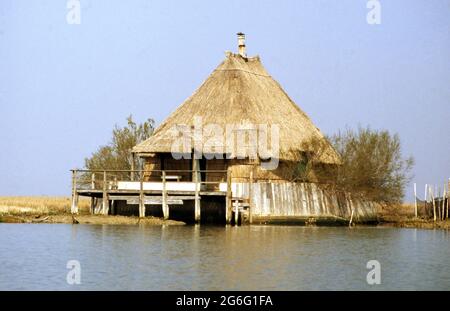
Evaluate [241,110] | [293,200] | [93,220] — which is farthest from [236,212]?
[241,110]

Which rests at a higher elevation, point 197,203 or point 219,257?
point 197,203

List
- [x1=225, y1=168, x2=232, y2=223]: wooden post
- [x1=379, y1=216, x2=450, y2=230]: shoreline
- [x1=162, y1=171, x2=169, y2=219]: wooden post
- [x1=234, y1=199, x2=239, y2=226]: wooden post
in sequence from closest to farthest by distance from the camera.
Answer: [x1=225, y1=168, x2=232, y2=223]: wooden post
[x1=234, y1=199, x2=239, y2=226]: wooden post
[x1=162, y1=171, x2=169, y2=219]: wooden post
[x1=379, y1=216, x2=450, y2=230]: shoreline

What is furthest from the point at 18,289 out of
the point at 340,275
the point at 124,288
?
the point at 340,275

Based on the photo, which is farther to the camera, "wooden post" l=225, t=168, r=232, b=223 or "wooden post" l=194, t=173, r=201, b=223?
"wooden post" l=194, t=173, r=201, b=223

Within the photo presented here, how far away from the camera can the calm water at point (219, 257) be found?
104 ft

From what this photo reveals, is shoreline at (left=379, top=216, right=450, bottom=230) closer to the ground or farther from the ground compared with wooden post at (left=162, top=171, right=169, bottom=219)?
closer to the ground

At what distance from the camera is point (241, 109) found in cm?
5800

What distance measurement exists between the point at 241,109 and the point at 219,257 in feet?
68.1

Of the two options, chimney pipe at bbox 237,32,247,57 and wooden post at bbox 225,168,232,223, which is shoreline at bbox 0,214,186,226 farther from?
chimney pipe at bbox 237,32,247,57

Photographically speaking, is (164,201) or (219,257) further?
(164,201)

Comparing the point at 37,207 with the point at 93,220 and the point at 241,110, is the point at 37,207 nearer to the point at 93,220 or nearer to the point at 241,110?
the point at 93,220

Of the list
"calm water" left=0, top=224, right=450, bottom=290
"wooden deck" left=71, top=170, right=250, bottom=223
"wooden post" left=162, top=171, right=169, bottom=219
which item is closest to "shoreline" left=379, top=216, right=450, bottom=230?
"calm water" left=0, top=224, right=450, bottom=290

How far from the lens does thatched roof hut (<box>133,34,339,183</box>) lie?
5659 centimetres
